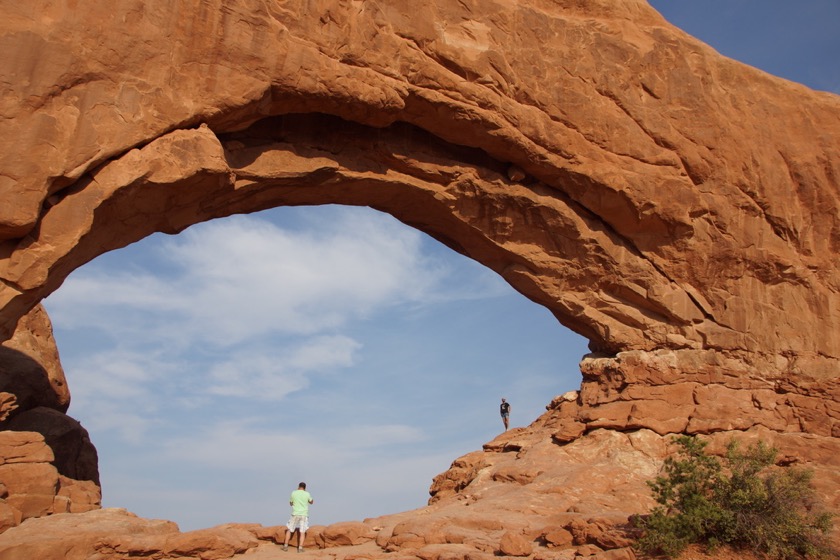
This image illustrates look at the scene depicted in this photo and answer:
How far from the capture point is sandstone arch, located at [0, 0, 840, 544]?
12.5 metres

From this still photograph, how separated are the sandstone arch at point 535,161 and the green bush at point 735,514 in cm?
339

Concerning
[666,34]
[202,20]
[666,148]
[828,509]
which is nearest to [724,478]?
[828,509]

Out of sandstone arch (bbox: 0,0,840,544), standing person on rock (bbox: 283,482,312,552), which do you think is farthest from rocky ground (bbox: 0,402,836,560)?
sandstone arch (bbox: 0,0,840,544)

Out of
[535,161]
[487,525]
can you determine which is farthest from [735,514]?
[535,161]

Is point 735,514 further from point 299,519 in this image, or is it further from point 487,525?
point 299,519

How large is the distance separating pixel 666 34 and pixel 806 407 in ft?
27.9

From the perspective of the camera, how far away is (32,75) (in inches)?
449

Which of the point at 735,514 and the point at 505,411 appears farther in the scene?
the point at 505,411

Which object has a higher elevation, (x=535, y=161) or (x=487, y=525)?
(x=535, y=161)

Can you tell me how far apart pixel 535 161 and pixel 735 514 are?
7.75 metres

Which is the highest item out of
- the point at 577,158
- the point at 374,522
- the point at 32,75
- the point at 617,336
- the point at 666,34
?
the point at 666,34

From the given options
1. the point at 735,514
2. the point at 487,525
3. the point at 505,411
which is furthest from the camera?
the point at 505,411

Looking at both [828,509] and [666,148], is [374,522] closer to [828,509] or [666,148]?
[828,509]

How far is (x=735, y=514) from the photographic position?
11711 mm
